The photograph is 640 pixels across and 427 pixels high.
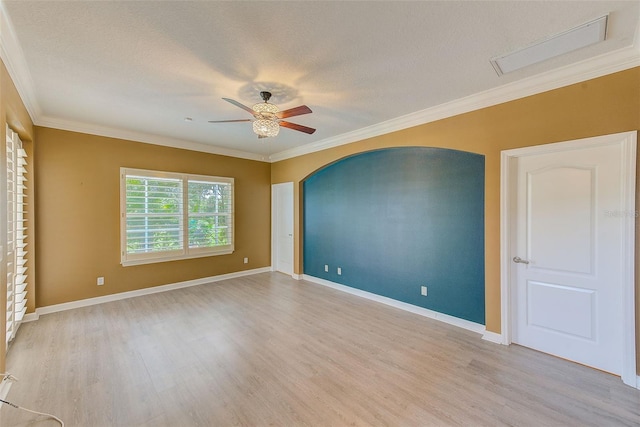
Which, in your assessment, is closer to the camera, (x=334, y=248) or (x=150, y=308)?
(x=150, y=308)

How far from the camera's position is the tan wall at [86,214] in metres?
3.74

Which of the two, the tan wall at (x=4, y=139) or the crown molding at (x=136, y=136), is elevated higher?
the crown molding at (x=136, y=136)

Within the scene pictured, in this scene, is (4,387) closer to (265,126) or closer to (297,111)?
(265,126)

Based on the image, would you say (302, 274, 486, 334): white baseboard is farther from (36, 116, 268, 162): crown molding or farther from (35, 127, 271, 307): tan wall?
(36, 116, 268, 162): crown molding

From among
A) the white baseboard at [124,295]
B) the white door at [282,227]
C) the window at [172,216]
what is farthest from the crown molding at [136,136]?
the white baseboard at [124,295]

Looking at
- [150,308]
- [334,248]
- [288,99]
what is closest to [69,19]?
[288,99]

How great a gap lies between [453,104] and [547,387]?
2.98 metres

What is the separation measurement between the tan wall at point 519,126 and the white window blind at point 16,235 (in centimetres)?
450

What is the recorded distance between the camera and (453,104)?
10.4 ft

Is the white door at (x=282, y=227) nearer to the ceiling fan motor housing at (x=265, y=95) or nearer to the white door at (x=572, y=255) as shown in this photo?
the ceiling fan motor housing at (x=265, y=95)

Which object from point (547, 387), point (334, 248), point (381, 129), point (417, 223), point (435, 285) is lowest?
point (547, 387)

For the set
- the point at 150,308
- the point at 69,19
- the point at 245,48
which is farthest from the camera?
the point at 150,308

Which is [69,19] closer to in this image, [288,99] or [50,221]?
[288,99]

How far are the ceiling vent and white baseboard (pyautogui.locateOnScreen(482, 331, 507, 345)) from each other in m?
2.77
